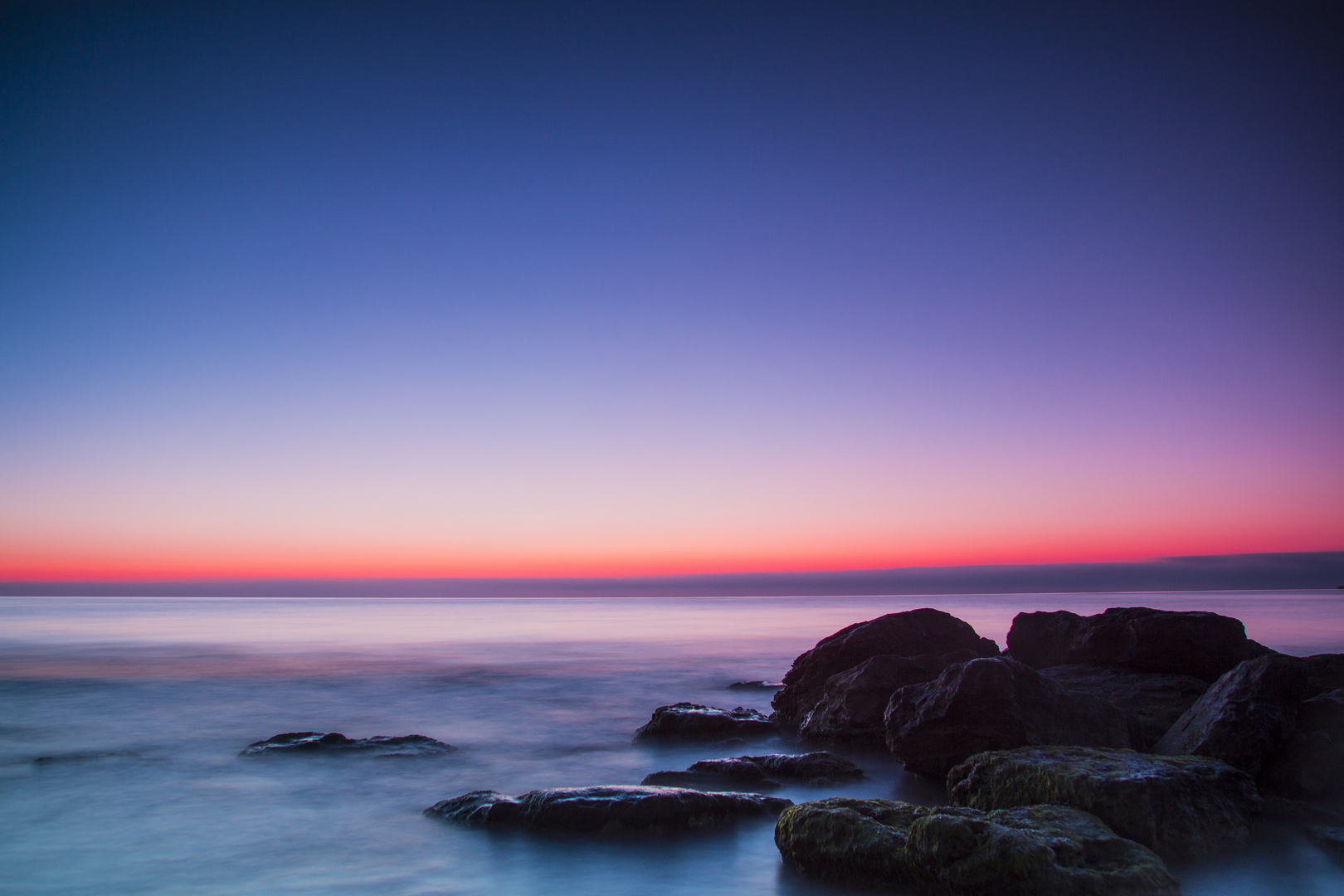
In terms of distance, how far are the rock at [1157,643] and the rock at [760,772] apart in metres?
3.79

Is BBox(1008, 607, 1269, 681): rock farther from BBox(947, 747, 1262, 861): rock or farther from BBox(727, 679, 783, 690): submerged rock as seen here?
BBox(727, 679, 783, 690): submerged rock

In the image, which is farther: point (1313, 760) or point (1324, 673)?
point (1324, 673)

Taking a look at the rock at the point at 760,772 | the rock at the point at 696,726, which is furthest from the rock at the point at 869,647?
the rock at the point at 760,772

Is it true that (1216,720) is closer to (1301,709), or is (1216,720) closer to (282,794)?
(1301,709)

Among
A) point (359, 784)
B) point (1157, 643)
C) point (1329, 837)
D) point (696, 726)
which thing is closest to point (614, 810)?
point (359, 784)

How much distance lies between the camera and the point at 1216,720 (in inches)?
296

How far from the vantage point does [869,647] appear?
1228cm

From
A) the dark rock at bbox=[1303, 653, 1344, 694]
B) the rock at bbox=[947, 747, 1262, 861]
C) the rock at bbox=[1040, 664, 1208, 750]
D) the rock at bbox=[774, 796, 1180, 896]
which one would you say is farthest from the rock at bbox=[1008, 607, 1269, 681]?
the rock at bbox=[774, 796, 1180, 896]

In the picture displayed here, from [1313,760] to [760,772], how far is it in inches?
191

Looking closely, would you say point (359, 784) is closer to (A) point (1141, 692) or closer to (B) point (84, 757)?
(B) point (84, 757)

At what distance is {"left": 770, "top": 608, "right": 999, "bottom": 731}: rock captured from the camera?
40.1ft

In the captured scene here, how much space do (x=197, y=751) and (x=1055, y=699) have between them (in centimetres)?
1056

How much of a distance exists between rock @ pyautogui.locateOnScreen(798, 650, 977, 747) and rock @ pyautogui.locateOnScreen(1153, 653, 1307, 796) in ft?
10.1

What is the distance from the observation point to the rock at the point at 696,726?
11.2m
